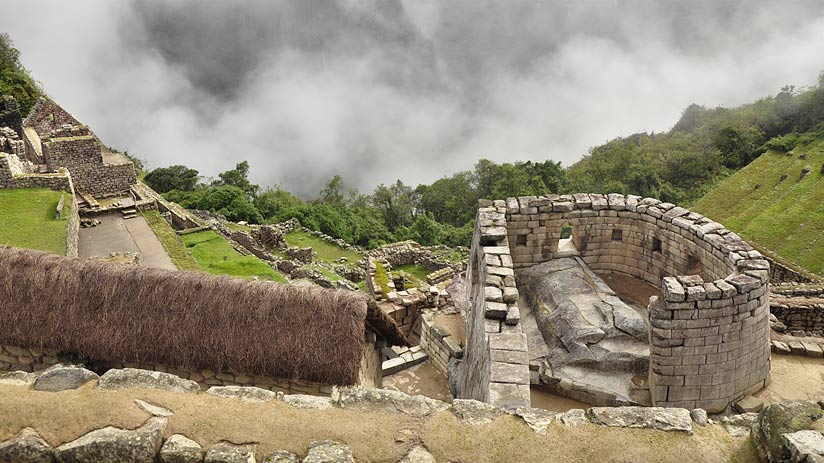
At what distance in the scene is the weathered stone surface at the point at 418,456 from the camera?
5.23 metres

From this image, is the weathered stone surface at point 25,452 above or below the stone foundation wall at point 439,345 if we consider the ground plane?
above

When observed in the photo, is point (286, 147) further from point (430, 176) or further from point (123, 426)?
point (123, 426)

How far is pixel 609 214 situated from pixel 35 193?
18300 millimetres

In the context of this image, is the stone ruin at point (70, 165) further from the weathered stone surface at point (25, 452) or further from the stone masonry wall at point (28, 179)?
the weathered stone surface at point (25, 452)

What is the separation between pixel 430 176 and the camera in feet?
466

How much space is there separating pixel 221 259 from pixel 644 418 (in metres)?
20.4

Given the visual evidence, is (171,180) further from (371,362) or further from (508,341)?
(508,341)

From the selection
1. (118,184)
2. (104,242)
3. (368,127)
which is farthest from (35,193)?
Result: (368,127)

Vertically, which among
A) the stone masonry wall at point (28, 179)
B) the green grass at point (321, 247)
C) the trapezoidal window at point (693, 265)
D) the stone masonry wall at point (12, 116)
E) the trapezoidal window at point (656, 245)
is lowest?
the green grass at point (321, 247)

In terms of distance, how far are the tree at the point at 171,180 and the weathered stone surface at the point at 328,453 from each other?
48.5 meters

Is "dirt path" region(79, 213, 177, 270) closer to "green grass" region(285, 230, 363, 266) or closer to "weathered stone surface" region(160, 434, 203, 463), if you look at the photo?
"green grass" region(285, 230, 363, 266)

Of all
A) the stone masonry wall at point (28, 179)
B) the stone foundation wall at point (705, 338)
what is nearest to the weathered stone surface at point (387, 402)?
the stone foundation wall at point (705, 338)

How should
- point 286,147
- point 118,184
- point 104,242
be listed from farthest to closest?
point 286,147 → point 118,184 → point 104,242

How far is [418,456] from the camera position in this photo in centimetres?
528
